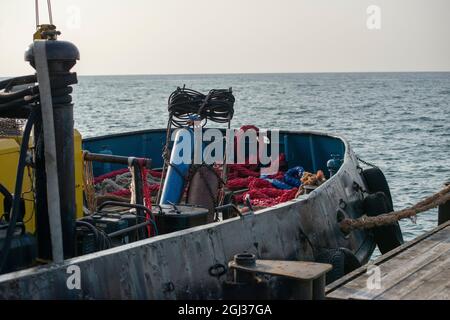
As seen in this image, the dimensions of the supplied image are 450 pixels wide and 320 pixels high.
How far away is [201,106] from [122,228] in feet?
10.3

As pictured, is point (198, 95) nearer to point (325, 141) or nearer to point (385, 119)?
point (325, 141)

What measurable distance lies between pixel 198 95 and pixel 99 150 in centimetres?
469

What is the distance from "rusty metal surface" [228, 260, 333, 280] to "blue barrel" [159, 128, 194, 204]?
3.17m

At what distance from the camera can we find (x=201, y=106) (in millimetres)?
8797

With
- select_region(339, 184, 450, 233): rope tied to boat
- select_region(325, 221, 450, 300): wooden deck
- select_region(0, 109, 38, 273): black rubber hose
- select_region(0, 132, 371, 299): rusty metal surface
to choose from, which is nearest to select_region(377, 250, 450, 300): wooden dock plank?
select_region(325, 221, 450, 300): wooden deck

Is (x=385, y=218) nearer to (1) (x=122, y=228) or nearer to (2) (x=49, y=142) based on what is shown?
(1) (x=122, y=228)

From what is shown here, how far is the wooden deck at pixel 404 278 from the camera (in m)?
5.92

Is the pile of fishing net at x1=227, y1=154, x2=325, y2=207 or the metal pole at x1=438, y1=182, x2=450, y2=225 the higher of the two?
the pile of fishing net at x1=227, y1=154, x2=325, y2=207

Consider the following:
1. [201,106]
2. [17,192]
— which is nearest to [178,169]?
[201,106]

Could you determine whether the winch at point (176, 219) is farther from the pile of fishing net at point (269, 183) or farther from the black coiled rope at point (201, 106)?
the pile of fishing net at point (269, 183)

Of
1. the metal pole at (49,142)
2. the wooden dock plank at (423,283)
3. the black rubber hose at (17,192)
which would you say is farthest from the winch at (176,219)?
the black rubber hose at (17,192)

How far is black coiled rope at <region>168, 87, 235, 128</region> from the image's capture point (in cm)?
878

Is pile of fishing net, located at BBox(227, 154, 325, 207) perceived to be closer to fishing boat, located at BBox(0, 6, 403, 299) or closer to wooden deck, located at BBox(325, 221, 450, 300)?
fishing boat, located at BBox(0, 6, 403, 299)
